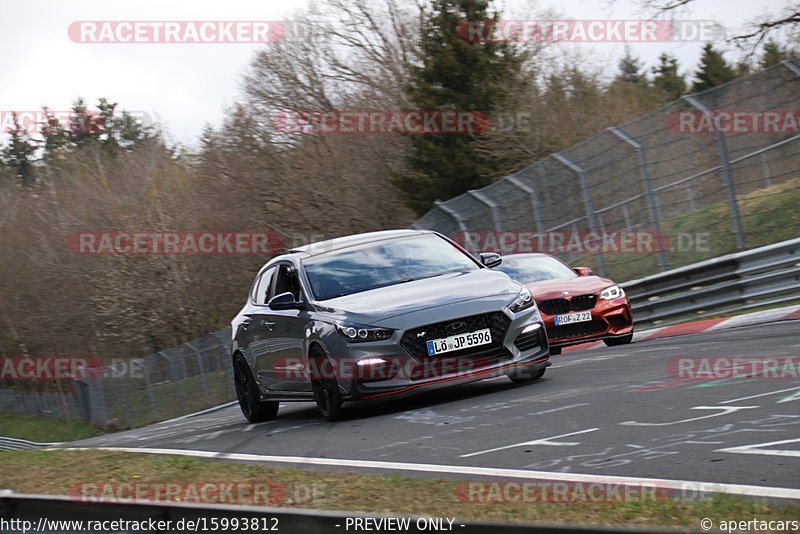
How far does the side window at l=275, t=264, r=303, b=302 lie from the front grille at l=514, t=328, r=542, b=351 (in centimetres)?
218

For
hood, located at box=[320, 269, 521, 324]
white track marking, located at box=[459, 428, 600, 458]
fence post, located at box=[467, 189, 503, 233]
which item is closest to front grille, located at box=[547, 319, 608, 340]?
hood, located at box=[320, 269, 521, 324]

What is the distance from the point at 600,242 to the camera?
1970 centimetres

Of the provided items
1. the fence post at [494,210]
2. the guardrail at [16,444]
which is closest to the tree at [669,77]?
the guardrail at [16,444]

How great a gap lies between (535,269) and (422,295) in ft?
21.4

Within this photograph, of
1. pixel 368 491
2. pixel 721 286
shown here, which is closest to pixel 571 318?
pixel 721 286

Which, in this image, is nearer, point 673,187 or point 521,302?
point 521,302

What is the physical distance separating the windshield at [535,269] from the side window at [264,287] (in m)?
4.55

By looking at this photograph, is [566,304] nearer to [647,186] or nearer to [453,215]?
[647,186]

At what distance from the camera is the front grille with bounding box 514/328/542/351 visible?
401 inches

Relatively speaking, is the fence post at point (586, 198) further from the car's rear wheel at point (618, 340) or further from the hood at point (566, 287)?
the car's rear wheel at point (618, 340)

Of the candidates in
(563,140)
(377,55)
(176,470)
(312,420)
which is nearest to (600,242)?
(312,420)

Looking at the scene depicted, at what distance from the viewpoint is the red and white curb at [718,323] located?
47.6 ft

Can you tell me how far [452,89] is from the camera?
41.0 metres

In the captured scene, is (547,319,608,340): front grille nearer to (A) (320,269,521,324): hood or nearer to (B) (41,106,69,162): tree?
(A) (320,269,521,324): hood
